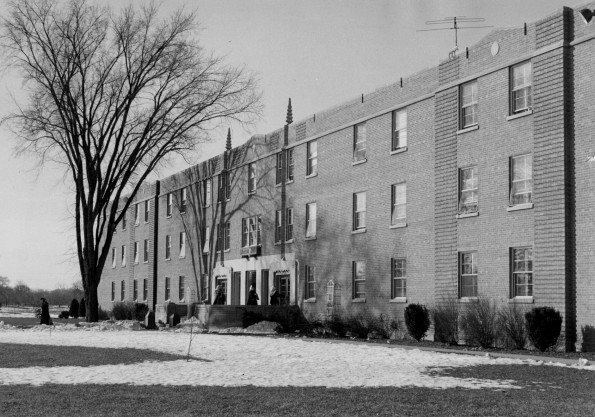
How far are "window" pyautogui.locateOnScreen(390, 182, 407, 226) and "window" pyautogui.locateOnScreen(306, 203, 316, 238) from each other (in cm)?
639

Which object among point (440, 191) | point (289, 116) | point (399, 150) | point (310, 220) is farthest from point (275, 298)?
point (440, 191)

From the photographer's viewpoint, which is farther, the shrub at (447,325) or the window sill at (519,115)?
the shrub at (447,325)

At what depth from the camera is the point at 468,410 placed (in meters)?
11.5

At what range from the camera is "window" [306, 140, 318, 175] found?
38594 millimetres

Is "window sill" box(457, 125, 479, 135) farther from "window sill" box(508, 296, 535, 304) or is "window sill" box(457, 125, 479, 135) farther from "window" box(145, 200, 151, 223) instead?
"window" box(145, 200, 151, 223)

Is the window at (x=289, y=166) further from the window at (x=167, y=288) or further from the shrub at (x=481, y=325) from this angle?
the window at (x=167, y=288)

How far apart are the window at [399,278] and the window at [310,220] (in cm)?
672

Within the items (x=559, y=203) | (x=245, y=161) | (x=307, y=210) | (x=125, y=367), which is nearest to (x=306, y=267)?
(x=307, y=210)

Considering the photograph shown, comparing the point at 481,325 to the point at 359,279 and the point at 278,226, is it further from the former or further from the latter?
the point at 278,226

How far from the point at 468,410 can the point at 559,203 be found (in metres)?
14.4

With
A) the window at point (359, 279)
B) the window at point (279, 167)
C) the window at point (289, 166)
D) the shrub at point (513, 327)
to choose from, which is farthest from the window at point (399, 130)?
the window at point (279, 167)

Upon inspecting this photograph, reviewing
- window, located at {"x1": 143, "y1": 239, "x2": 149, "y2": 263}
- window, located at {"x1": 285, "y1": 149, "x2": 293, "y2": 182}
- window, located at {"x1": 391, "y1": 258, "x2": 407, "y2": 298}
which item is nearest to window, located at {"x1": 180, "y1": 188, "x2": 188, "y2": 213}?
window, located at {"x1": 143, "y1": 239, "x2": 149, "y2": 263}

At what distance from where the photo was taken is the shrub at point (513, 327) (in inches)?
955

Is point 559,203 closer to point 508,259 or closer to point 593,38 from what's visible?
point 508,259
